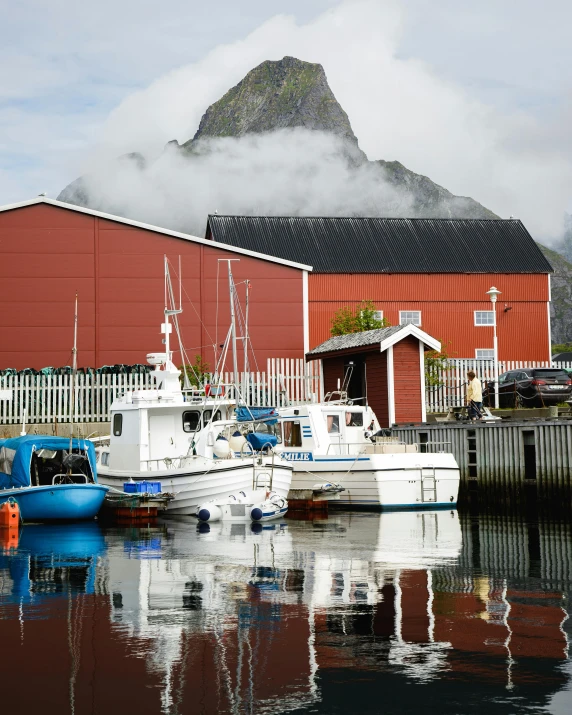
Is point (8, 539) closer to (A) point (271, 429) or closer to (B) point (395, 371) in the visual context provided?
(A) point (271, 429)

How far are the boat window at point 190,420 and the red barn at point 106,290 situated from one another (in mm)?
10369

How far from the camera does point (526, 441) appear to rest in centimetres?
2598

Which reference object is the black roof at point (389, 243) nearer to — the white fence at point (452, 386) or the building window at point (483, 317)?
the building window at point (483, 317)

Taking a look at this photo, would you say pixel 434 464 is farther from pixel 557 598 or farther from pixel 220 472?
pixel 557 598

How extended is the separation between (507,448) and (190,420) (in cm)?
→ 839

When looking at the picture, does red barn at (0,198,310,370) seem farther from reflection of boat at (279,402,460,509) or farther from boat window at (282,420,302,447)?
reflection of boat at (279,402,460,509)

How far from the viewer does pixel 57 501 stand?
22.9 metres

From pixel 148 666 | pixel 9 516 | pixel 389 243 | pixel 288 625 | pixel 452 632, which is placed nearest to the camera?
pixel 148 666

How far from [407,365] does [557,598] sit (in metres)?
19.5

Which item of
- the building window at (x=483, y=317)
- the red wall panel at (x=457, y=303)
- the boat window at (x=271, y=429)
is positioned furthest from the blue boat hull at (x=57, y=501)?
the building window at (x=483, y=317)

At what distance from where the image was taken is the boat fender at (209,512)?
22547 millimetres

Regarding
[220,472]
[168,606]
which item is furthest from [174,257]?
[168,606]

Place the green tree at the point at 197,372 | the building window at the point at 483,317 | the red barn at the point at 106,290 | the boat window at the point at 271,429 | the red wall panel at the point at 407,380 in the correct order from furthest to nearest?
the building window at the point at 483,317
the red barn at the point at 106,290
the green tree at the point at 197,372
the red wall panel at the point at 407,380
the boat window at the point at 271,429

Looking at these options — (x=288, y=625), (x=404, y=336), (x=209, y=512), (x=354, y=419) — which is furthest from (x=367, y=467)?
(x=288, y=625)
